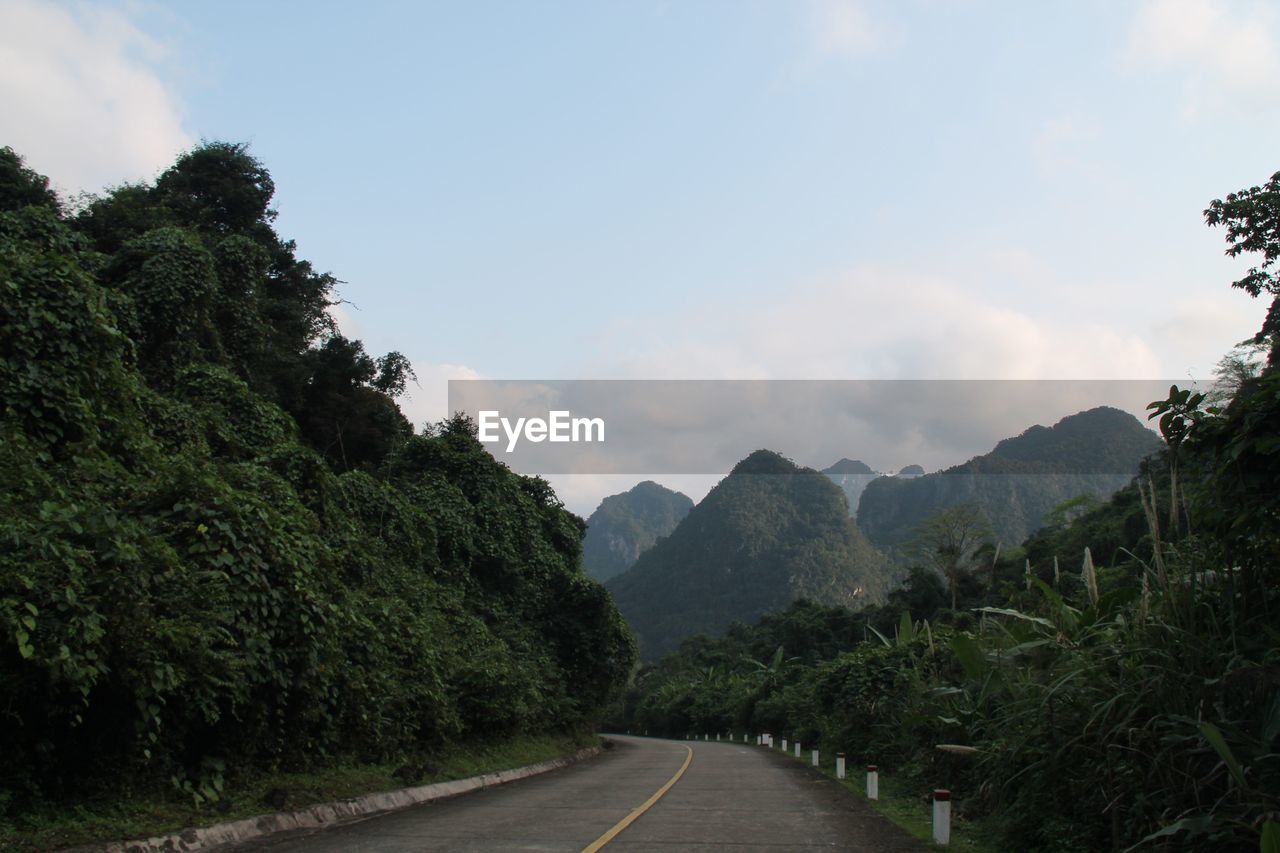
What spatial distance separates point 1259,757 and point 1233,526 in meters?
1.55

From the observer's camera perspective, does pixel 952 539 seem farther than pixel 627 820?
Yes

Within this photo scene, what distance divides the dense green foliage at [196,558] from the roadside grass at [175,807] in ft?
0.67

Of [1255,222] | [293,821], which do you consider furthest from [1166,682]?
[1255,222]

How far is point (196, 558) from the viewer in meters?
10.9

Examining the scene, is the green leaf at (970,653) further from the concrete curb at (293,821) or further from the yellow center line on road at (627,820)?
the concrete curb at (293,821)

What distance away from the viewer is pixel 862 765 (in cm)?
2189

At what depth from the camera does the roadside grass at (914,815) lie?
965 centimetres

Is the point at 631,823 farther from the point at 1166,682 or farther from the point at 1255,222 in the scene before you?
the point at 1255,222

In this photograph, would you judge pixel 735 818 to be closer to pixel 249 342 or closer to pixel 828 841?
pixel 828 841

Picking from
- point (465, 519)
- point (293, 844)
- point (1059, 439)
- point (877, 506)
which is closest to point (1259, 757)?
point (293, 844)

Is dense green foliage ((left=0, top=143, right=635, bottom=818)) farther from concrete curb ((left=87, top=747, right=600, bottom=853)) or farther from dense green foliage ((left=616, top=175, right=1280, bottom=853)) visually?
dense green foliage ((left=616, top=175, right=1280, bottom=853))

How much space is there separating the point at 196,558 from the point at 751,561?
408 feet

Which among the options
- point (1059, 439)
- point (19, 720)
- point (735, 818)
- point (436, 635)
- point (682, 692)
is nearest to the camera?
point (19, 720)

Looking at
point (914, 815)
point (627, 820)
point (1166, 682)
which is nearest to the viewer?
point (1166, 682)
